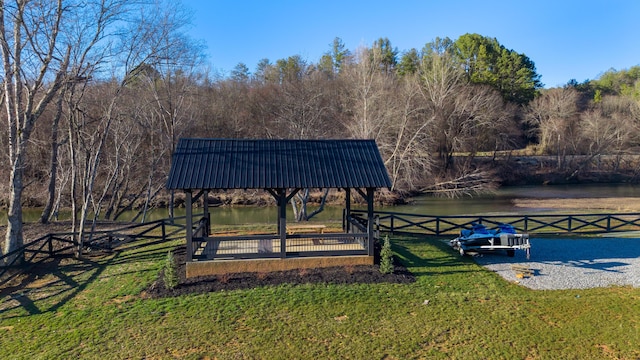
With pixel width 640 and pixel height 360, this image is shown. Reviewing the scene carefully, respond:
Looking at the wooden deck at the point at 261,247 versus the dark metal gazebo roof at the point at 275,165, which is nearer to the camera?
the dark metal gazebo roof at the point at 275,165

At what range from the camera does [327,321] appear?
8055 mm

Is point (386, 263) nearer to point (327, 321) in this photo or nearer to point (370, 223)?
point (370, 223)

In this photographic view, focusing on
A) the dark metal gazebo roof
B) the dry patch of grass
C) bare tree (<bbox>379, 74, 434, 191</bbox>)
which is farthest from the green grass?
the dry patch of grass

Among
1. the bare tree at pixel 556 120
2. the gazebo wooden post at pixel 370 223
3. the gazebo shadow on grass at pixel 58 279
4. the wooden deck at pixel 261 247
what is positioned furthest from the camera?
the bare tree at pixel 556 120

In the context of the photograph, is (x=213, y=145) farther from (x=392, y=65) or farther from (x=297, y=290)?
(x=392, y=65)

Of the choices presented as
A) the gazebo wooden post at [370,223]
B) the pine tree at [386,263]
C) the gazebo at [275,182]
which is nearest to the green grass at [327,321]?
the pine tree at [386,263]

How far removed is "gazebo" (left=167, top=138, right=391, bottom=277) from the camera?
10758mm

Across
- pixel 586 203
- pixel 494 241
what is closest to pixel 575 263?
pixel 494 241

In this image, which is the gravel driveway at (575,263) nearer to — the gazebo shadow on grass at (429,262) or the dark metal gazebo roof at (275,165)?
the gazebo shadow on grass at (429,262)

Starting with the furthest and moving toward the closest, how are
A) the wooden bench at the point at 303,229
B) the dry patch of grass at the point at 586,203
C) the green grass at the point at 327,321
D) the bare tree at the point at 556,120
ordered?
the bare tree at the point at 556,120 → the dry patch of grass at the point at 586,203 → the wooden bench at the point at 303,229 → the green grass at the point at 327,321

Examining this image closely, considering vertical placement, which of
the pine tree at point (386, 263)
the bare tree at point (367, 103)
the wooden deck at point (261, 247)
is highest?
the bare tree at point (367, 103)

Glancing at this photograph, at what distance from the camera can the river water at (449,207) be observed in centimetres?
2653

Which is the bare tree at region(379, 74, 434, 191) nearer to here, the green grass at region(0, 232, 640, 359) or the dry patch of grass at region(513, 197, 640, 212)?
the dry patch of grass at region(513, 197, 640, 212)

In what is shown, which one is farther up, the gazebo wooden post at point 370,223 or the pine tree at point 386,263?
the gazebo wooden post at point 370,223
